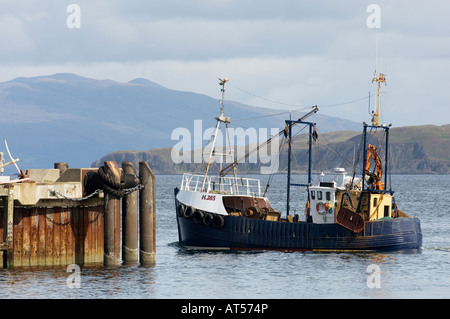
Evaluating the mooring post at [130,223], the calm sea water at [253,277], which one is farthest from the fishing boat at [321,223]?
the mooring post at [130,223]

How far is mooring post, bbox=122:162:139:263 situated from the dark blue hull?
12724 millimetres

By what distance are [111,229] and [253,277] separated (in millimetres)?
8176

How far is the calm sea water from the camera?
1273 inches

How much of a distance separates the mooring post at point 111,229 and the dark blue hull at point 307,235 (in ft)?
45.9

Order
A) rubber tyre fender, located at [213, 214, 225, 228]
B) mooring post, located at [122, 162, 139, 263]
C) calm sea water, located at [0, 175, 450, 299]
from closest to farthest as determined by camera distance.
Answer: calm sea water, located at [0, 175, 450, 299] < mooring post, located at [122, 162, 139, 263] < rubber tyre fender, located at [213, 214, 225, 228]

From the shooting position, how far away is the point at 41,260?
3269cm

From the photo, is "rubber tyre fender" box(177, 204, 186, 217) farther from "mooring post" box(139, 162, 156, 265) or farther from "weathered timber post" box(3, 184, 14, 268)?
"weathered timber post" box(3, 184, 14, 268)

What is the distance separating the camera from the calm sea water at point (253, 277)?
106ft

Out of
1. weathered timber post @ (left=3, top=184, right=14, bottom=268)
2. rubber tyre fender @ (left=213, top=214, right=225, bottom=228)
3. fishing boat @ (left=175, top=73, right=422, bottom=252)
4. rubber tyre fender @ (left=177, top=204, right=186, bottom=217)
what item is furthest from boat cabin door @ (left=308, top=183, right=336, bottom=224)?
weathered timber post @ (left=3, top=184, right=14, bottom=268)

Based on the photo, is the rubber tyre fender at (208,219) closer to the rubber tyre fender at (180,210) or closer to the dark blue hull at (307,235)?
the dark blue hull at (307,235)

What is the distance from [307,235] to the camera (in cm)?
4678

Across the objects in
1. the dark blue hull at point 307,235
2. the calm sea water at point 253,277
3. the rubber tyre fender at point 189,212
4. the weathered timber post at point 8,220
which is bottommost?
the calm sea water at point 253,277
